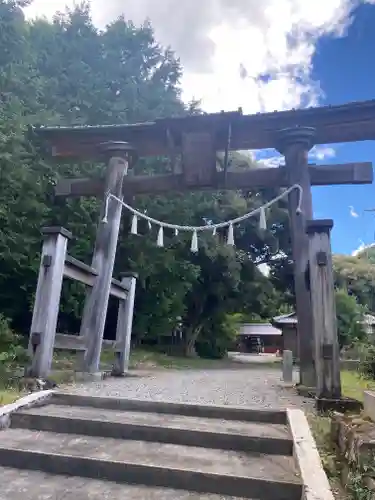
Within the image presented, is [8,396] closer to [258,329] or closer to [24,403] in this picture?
[24,403]

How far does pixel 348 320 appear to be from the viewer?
15594 millimetres

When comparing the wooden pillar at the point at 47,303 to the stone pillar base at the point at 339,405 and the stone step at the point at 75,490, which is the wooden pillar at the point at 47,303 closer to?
the stone step at the point at 75,490

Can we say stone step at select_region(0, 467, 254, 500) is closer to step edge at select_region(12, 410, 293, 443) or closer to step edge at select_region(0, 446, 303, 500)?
step edge at select_region(0, 446, 303, 500)

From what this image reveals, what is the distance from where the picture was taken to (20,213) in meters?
10.2

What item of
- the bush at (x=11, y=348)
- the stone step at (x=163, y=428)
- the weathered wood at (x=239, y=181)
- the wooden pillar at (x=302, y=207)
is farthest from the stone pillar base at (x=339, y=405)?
the bush at (x=11, y=348)

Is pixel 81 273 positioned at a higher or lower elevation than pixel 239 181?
lower

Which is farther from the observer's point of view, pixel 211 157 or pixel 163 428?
pixel 211 157

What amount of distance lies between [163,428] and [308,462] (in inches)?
45.1

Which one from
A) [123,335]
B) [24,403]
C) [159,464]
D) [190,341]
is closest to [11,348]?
[123,335]

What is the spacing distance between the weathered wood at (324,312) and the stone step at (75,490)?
184cm

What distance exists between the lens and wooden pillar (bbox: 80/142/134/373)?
6070 mm

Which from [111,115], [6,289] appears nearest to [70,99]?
[111,115]

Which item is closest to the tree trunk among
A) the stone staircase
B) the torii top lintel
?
the torii top lintel

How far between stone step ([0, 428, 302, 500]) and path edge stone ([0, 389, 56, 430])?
240mm
